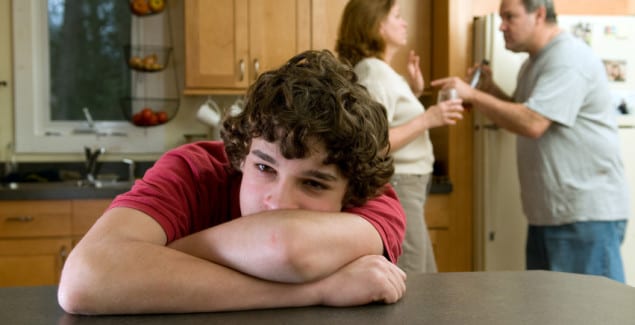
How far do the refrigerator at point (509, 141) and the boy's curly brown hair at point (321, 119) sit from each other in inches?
78.7

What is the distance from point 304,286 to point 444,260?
92.4 inches

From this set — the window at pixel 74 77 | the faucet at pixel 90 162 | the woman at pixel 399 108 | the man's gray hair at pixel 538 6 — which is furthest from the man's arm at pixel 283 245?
the window at pixel 74 77

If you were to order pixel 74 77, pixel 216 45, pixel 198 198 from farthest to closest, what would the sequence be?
1. pixel 74 77
2. pixel 216 45
3. pixel 198 198

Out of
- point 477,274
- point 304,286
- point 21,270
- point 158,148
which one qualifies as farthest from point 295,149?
point 158,148

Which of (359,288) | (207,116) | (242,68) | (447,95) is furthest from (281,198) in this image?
(207,116)

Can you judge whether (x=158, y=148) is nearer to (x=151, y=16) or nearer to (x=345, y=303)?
(x=151, y=16)

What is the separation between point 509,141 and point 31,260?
6.65 ft

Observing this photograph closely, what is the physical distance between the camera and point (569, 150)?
2.29 meters

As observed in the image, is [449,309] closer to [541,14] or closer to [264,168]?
[264,168]

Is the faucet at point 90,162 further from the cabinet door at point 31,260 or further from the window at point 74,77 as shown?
the cabinet door at point 31,260

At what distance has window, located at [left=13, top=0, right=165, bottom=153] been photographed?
3375mm

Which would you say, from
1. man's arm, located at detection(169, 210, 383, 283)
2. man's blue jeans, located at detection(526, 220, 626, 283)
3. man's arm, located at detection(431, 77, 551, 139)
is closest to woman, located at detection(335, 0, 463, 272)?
man's arm, located at detection(431, 77, 551, 139)

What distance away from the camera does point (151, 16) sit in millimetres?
3457

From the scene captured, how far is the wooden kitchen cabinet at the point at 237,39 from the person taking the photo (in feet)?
10.3
